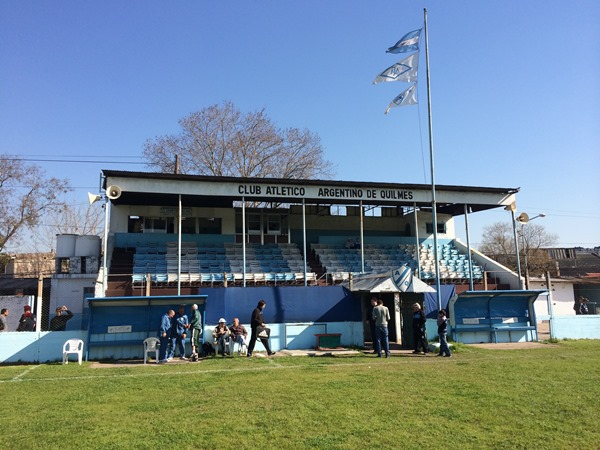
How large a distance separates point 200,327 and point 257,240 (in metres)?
14.2

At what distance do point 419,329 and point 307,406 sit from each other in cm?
906

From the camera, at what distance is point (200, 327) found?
16672mm

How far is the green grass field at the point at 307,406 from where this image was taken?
6.77 m

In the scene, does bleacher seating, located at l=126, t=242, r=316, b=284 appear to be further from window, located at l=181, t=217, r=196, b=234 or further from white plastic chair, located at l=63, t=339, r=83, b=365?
white plastic chair, located at l=63, t=339, r=83, b=365

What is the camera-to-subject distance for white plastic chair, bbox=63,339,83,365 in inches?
599

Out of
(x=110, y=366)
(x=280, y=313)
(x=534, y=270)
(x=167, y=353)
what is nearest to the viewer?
(x=110, y=366)

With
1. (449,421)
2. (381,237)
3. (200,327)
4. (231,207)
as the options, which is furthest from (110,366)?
(381,237)

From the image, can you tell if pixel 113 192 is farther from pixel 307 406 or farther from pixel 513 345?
pixel 513 345

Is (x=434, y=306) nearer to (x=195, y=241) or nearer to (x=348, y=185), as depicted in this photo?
(x=348, y=185)

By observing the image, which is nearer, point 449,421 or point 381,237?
point 449,421

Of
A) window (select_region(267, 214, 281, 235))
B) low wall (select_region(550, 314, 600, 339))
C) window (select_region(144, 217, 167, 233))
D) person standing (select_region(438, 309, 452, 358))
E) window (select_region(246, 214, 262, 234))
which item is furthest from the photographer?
window (select_region(267, 214, 281, 235))

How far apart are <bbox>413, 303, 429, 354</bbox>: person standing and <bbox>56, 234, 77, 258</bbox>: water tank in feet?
58.8

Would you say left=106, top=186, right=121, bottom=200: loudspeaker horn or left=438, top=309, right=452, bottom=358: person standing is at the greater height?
left=106, top=186, right=121, bottom=200: loudspeaker horn

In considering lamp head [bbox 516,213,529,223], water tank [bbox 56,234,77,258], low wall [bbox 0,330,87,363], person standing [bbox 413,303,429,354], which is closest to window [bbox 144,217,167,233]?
water tank [bbox 56,234,77,258]
